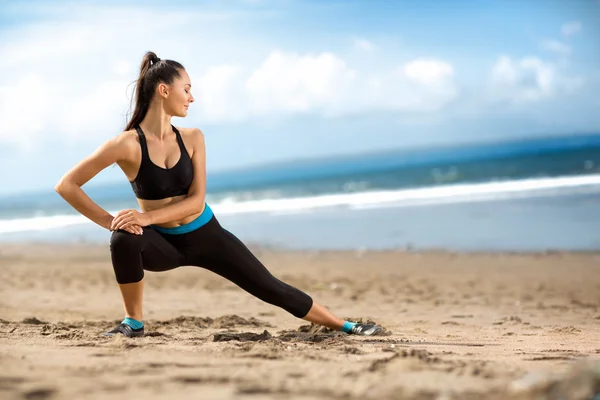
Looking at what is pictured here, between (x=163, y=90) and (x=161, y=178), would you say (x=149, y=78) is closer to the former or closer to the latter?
(x=163, y=90)

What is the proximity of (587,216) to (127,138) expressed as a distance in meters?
12.3

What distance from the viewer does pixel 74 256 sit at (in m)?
13.8

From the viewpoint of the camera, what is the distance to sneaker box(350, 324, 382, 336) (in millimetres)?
4836

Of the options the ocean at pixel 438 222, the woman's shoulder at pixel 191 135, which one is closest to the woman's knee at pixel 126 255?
the woman's shoulder at pixel 191 135

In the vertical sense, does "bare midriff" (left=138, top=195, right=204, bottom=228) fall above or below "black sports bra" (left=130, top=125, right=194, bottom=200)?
below

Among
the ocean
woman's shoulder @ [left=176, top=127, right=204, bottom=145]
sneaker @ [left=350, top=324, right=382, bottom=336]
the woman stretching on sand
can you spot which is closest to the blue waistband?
the woman stretching on sand

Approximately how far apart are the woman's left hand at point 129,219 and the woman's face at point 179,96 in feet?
2.32

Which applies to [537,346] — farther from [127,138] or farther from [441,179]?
[441,179]

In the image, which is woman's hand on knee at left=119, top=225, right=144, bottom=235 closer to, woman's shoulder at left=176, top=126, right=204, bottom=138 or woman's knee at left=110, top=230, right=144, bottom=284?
woman's knee at left=110, top=230, right=144, bottom=284

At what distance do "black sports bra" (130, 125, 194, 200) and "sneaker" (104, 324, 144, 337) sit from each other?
85 centimetres

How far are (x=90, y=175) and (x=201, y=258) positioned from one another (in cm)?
88

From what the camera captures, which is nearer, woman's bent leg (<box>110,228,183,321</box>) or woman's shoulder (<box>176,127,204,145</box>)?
woman's bent leg (<box>110,228,183,321</box>)

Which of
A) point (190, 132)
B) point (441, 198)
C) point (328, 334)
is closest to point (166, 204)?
point (190, 132)

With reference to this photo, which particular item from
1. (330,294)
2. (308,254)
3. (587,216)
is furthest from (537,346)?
(587,216)
